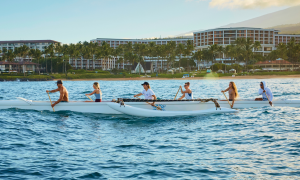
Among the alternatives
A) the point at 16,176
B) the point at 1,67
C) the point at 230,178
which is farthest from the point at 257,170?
the point at 1,67

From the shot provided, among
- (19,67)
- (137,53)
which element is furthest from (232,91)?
(137,53)

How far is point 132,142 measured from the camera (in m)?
10.7

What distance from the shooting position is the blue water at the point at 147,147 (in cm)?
770

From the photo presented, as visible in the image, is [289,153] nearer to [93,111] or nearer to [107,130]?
[107,130]

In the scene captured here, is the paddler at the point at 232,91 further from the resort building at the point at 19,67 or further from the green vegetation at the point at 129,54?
the resort building at the point at 19,67

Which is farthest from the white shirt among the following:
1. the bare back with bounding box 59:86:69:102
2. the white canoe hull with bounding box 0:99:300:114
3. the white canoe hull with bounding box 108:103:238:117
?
the bare back with bounding box 59:86:69:102

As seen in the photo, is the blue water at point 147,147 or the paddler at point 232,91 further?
the paddler at point 232,91

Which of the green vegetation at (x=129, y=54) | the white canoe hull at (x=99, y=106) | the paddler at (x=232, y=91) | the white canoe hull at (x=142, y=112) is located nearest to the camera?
the white canoe hull at (x=142, y=112)

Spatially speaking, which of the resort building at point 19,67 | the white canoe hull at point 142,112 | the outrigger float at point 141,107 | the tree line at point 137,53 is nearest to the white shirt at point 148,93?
the outrigger float at point 141,107

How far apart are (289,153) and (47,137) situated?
8486mm

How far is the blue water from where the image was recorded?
770 cm

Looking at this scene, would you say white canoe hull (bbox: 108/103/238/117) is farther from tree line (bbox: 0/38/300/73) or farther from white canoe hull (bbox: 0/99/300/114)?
tree line (bbox: 0/38/300/73)

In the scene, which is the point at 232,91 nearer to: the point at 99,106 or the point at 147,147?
the point at 99,106

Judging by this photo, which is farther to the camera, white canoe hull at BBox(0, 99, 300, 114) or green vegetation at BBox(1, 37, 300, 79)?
green vegetation at BBox(1, 37, 300, 79)
